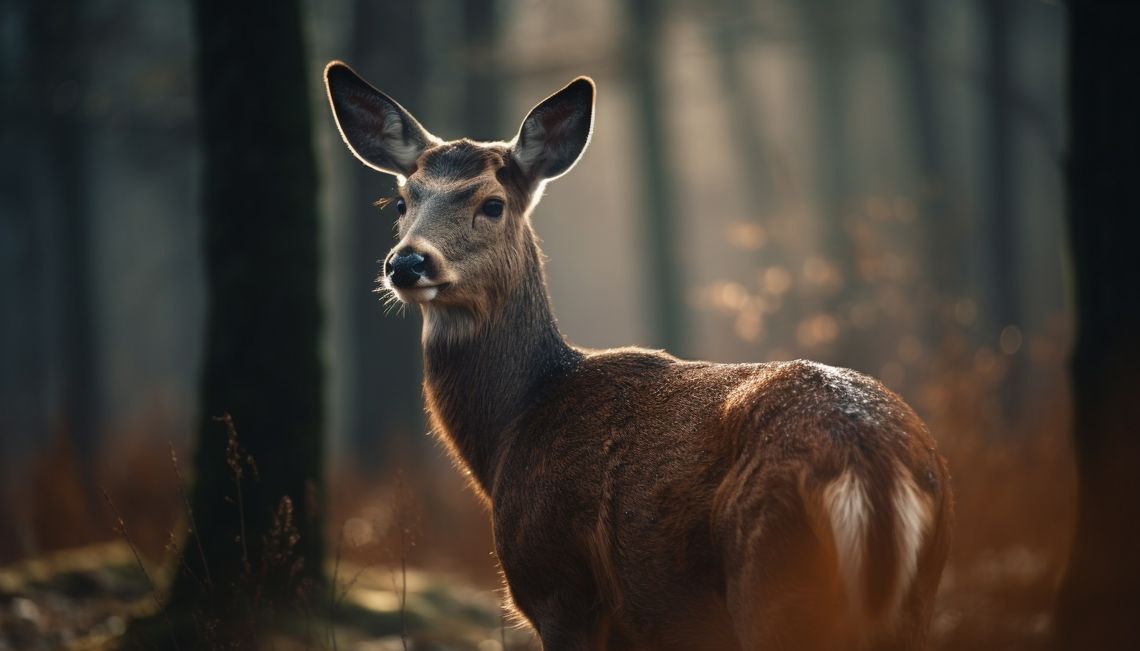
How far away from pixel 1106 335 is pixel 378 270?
8.96m

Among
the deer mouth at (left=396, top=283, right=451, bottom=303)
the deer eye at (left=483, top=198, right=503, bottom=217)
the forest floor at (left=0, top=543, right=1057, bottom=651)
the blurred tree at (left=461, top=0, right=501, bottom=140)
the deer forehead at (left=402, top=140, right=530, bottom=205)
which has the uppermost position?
the blurred tree at (left=461, top=0, right=501, bottom=140)

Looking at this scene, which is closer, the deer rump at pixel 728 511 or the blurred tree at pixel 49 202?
the deer rump at pixel 728 511

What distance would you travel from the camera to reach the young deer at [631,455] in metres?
3.07

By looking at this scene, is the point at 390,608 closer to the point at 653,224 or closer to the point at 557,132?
the point at 557,132

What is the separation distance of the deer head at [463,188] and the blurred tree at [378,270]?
23.4 ft

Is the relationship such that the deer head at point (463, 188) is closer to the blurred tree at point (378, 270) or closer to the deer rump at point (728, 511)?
the deer rump at point (728, 511)

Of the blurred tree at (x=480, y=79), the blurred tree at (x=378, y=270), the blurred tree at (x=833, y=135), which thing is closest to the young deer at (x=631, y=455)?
the blurred tree at (x=378, y=270)

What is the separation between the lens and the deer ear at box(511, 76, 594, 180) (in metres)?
5.28

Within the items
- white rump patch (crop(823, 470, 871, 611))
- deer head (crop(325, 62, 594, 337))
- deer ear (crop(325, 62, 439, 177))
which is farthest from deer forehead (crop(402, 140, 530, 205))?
white rump patch (crop(823, 470, 871, 611))

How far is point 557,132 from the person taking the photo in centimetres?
539

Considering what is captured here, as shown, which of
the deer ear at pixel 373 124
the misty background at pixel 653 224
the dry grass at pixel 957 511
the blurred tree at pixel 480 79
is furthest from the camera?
the blurred tree at pixel 480 79

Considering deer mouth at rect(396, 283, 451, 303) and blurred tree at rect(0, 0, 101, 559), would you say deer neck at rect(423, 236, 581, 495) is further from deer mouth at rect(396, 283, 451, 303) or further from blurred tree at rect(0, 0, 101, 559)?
blurred tree at rect(0, 0, 101, 559)

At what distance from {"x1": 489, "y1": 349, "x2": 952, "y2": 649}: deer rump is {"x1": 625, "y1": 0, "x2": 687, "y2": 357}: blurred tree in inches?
511

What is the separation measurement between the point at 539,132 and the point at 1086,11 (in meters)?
2.66
